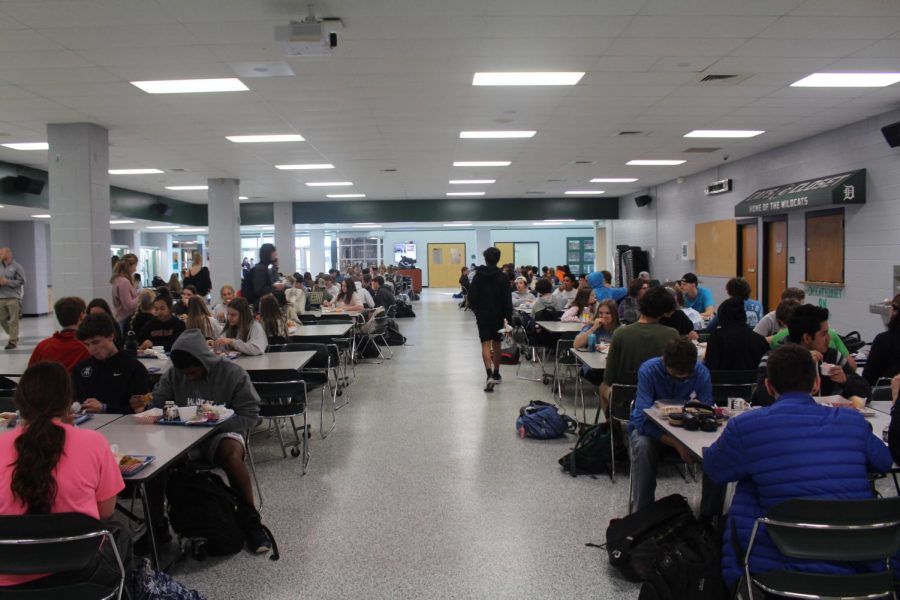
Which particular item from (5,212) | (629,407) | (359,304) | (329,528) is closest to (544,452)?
(629,407)

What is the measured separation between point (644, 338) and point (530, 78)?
2981mm

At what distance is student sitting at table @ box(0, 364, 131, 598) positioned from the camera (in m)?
2.13

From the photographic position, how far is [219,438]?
362 centimetres

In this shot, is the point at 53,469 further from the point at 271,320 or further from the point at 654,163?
the point at 654,163

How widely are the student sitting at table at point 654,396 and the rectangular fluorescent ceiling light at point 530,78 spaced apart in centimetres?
335

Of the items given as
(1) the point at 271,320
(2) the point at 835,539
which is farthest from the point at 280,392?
(2) the point at 835,539

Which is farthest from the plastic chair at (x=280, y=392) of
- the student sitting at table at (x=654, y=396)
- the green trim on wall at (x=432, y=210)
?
the green trim on wall at (x=432, y=210)

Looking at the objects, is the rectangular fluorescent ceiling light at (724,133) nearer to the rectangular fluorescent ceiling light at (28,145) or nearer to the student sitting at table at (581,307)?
the student sitting at table at (581,307)

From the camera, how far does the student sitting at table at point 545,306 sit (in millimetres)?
8797

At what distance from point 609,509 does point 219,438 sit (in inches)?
94.0

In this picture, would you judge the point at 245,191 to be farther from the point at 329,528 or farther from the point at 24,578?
the point at 24,578

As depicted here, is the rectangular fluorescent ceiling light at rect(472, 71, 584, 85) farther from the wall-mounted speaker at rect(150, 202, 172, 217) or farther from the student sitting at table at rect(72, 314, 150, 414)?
the wall-mounted speaker at rect(150, 202, 172, 217)

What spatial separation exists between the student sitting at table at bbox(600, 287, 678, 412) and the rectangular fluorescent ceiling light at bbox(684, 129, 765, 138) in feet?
17.8

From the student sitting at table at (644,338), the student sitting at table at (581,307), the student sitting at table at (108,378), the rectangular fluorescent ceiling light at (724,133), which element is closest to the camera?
the student sitting at table at (108,378)
